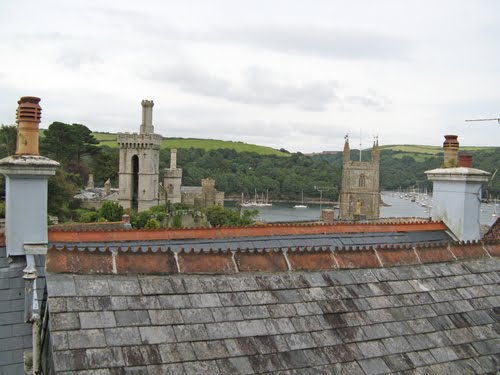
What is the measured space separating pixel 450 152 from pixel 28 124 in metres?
8.69

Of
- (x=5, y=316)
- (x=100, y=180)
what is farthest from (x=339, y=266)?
(x=100, y=180)

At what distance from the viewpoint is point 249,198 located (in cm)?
15512

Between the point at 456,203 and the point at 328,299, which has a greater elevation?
the point at 456,203

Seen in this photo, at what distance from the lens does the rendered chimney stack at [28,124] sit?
7.31 metres

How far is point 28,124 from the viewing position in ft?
24.6

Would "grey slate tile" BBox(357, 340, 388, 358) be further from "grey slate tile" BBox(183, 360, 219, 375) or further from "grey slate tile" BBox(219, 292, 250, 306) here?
"grey slate tile" BBox(183, 360, 219, 375)

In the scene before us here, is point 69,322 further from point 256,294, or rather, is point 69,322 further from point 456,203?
point 456,203

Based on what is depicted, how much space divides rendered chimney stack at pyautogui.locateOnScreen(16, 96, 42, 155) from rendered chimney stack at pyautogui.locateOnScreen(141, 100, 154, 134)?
59.1m

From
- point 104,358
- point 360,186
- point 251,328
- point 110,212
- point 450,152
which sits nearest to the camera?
point 104,358

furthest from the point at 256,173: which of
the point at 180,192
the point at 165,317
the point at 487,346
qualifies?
the point at 165,317

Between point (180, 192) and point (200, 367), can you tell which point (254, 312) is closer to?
point (200, 367)

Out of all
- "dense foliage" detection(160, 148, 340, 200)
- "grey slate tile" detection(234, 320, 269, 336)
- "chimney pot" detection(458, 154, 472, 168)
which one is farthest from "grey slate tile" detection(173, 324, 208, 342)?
"dense foliage" detection(160, 148, 340, 200)

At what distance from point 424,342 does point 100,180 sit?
93442mm

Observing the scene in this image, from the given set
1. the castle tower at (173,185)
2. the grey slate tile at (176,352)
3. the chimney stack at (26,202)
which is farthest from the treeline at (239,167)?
the grey slate tile at (176,352)
